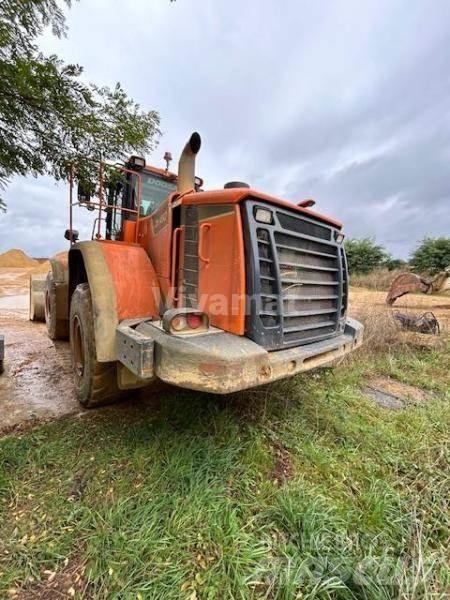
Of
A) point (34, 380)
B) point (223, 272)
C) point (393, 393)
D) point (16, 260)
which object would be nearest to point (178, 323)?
point (223, 272)

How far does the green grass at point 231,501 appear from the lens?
143 centimetres

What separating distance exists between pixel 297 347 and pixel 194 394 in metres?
1.20

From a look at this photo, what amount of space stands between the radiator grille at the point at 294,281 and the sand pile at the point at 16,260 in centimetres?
3261

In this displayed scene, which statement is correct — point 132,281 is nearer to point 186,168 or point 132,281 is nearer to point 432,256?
point 186,168

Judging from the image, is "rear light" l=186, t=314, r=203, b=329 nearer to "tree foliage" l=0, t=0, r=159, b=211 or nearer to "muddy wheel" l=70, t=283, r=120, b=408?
"muddy wheel" l=70, t=283, r=120, b=408

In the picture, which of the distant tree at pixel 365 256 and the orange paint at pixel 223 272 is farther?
the distant tree at pixel 365 256

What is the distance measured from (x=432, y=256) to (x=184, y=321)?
2333 centimetres

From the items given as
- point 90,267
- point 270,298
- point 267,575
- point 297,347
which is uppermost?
point 90,267

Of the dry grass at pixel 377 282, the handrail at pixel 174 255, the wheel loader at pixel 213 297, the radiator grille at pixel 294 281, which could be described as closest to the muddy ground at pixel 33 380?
the wheel loader at pixel 213 297

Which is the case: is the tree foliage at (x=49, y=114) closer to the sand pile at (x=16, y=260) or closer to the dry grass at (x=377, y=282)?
the dry grass at (x=377, y=282)

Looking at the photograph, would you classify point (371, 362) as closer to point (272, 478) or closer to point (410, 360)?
point (410, 360)

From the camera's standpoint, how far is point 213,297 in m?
2.22

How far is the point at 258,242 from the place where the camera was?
2094 millimetres

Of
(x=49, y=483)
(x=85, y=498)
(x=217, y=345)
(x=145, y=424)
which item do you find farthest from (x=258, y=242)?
(x=49, y=483)
